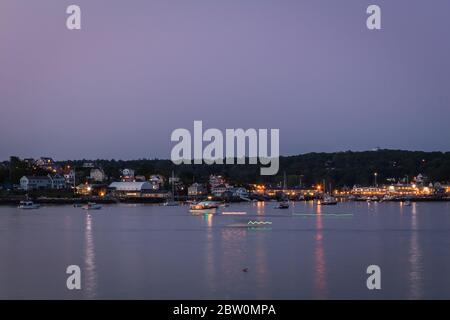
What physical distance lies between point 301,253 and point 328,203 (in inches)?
2920

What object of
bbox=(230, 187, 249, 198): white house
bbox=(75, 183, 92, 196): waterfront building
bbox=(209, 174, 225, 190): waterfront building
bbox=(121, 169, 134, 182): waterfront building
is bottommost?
bbox=(230, 187, 249, 198): white house

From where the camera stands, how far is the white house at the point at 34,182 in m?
106

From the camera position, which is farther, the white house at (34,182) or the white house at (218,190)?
the white house at (218,190)

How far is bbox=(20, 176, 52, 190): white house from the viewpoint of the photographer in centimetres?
10594

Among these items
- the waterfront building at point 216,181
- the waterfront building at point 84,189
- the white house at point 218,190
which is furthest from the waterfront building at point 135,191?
the waterfront building at point 216,181

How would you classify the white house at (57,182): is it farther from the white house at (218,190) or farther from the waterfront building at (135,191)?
the white house at (218,190)

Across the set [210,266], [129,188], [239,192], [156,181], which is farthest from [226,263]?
[239,192]

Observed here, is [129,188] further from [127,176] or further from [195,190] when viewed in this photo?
[195,190]

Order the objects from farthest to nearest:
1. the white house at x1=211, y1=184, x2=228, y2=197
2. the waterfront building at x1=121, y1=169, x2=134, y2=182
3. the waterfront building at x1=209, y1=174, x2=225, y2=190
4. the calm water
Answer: the waterfront building at x1=209, y1=174, x2=225, y2=190 → the waterfront building at x1=121, y1=169, x2=134, y2=182 → the white house at x1=211, y1=184, x2=228, y2=197 → the calm water

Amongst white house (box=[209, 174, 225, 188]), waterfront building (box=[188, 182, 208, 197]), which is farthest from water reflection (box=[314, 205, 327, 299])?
white house (box=[209, 174, 225, 188])

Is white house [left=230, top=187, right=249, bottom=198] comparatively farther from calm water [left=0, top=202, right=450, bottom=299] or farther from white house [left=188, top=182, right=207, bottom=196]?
calm water [left=0, top=202, right=450, bottom=299]
